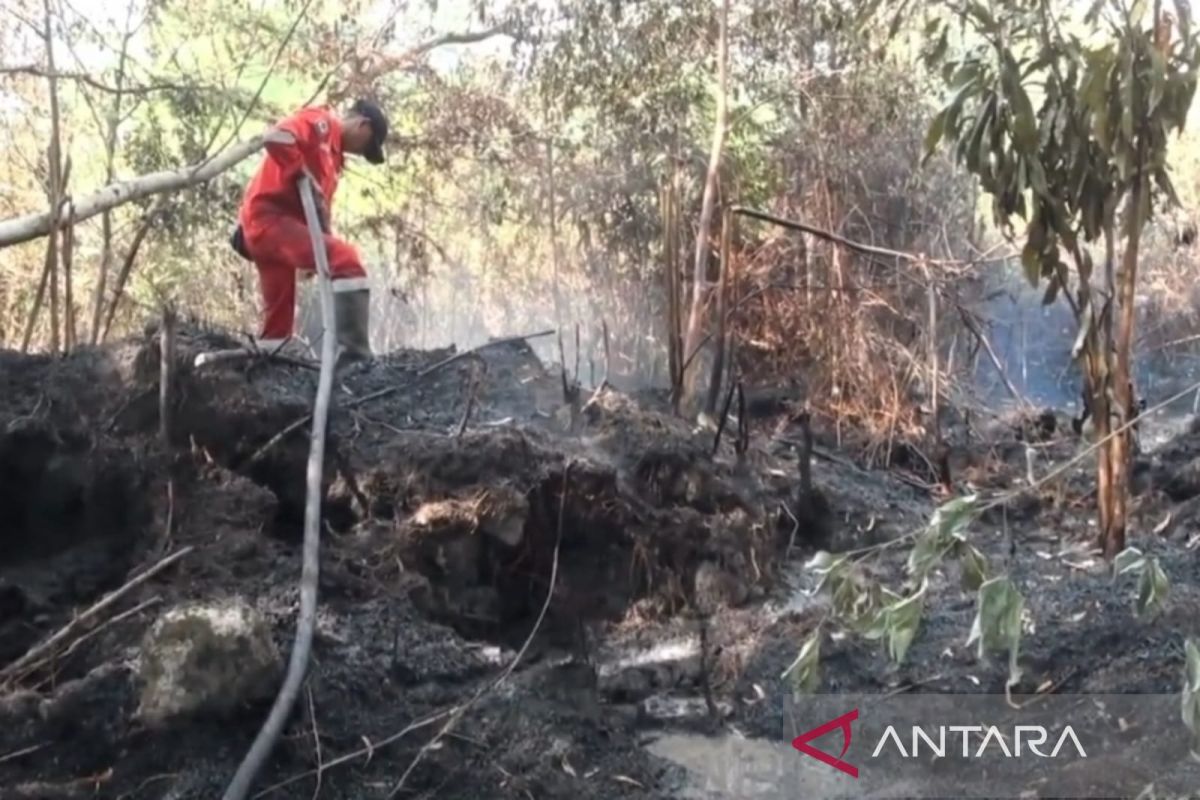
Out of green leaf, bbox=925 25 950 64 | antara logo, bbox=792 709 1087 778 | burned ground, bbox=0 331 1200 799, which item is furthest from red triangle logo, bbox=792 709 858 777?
green leaf, bbox=925 25 950 64

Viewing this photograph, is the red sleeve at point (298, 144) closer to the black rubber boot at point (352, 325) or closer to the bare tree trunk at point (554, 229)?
the black rubber boot at point (352, 325)

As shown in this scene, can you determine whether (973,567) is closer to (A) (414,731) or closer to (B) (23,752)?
(A) (414,731)

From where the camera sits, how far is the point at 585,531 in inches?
215

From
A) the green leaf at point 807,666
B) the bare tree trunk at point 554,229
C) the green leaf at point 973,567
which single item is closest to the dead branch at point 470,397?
the green leaf at point 807,666

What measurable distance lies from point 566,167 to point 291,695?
25.7 ft

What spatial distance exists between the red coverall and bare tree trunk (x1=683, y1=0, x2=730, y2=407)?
7.46ft

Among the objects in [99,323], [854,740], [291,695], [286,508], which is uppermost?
[99,323]

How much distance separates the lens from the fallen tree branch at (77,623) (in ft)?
12.0

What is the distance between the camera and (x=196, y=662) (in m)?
3.57

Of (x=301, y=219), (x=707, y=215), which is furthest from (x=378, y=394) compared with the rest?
(x=707, y=215)

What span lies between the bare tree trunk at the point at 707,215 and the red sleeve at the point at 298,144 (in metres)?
2.49

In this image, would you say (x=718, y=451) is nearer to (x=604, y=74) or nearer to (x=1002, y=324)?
(x=604, y=74)

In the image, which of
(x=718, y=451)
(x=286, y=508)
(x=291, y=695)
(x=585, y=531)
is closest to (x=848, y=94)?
(x=718, y=451)

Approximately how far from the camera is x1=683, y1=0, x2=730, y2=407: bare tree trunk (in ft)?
25.7
